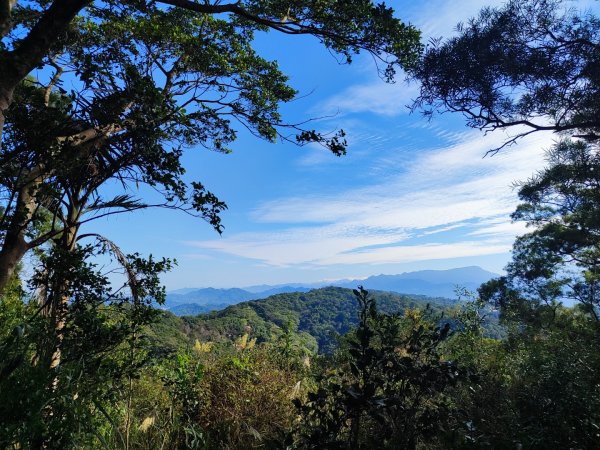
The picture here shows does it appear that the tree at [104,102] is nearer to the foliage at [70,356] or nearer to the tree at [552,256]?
the foliage at [70,356]

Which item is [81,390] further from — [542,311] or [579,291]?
[579,291]

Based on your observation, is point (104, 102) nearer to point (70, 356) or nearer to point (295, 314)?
point (70, 356)

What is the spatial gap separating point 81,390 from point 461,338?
18.2 feet

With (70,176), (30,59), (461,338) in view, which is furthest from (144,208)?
(461,338)

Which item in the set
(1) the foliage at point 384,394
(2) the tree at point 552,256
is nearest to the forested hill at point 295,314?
(2) the tree at point 552,256

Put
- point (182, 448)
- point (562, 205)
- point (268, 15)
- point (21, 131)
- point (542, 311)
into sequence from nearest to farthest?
point (21, 131), point (182, 448), point (268, 15), point (562, 205), point (542, 311)

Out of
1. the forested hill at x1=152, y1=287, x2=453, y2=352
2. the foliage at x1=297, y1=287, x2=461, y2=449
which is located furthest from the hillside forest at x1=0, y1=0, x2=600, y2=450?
the forested hill at x1=152, y1=287, x2=453, y2=352

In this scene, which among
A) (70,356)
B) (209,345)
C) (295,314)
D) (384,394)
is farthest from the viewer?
(295,314)

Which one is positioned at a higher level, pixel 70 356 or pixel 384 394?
pixel 70 356

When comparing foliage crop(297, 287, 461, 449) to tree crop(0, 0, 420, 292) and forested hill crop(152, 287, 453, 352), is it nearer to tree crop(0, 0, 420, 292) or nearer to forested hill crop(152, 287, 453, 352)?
tree crop(0, 0, 420, 292)

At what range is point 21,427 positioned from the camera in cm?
131

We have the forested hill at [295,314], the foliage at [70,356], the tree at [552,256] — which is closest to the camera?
the foliage at [70,356]

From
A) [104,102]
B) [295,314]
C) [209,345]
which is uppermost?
[104,102]

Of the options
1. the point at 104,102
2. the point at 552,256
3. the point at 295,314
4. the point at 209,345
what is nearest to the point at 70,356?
the point at 104,102
